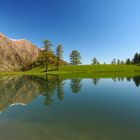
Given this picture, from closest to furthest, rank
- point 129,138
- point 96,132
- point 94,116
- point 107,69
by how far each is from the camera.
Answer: point 129,138
point 96,132
point 94,116
point 107,69

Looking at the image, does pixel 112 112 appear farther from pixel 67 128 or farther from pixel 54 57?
pixel 54 57

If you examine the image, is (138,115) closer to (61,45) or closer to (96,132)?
(96,132)

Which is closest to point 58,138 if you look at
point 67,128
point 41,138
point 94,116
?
point 41,138

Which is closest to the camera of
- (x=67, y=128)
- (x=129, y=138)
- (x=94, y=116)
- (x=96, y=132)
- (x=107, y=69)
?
(x=129, y=138)

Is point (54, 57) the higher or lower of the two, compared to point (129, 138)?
higher

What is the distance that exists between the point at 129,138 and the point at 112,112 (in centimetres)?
531

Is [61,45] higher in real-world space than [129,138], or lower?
higher

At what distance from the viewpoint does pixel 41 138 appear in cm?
994

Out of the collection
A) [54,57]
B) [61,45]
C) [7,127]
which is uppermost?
[61,45]

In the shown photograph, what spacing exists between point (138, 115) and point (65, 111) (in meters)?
5.26

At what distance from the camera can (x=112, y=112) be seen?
14977mm

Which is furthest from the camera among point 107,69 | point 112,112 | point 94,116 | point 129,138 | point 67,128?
point 107,69

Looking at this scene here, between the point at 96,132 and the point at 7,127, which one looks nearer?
the point at 96,132

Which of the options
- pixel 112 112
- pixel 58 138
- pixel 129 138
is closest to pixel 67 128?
pixel 58 138
